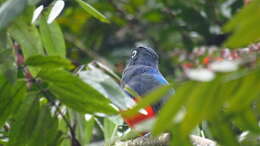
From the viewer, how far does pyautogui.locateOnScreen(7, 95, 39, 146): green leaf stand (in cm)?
278

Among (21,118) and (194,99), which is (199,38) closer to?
(21,118)

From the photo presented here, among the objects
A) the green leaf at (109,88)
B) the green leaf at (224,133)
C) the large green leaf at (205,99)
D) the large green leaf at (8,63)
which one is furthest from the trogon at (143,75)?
the large green leaf at (205,99)

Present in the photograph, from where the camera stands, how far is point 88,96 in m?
2.57

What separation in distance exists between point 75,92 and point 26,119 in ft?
1.19

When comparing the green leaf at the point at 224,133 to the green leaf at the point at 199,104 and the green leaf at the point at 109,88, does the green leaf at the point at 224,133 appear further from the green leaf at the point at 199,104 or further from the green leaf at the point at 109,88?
the green leaf at the point at 109,88

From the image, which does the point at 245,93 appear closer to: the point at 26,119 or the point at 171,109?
the point at 171,109

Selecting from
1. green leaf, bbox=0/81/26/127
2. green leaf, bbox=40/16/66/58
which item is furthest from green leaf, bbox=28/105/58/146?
green leaf, bbox=40/16/66/58

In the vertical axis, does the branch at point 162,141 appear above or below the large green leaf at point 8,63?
below

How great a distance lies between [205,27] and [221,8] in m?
0.29

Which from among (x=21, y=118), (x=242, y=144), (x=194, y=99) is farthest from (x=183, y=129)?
(x=21, y=118)

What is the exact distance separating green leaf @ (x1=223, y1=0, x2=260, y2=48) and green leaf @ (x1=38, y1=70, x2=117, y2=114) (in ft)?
4.65

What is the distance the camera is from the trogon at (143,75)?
445cm

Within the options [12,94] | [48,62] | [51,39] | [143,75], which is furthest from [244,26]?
[143,75]

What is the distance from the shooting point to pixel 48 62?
102 inches
